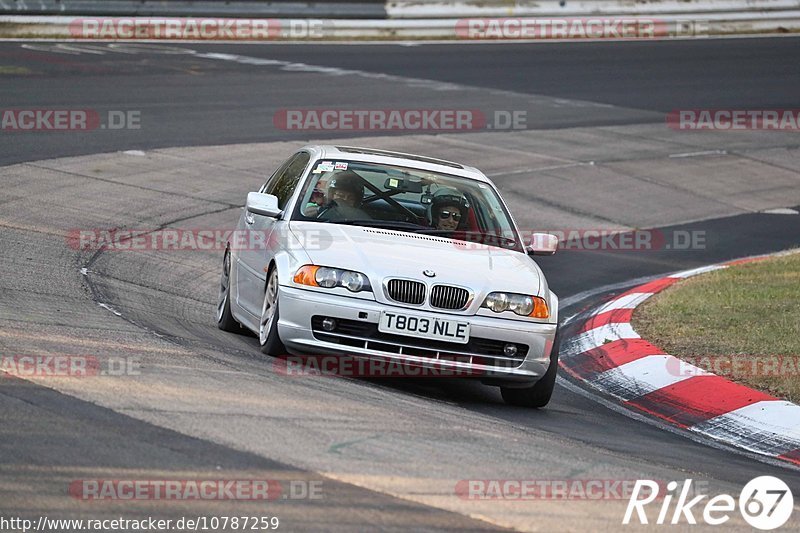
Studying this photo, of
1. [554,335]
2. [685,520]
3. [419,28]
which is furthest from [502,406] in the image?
[419,28]

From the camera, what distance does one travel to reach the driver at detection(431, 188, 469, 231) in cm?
865

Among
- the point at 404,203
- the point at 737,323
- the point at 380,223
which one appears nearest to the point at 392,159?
the point at 404,203

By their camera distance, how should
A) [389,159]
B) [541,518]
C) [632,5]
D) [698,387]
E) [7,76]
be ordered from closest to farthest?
[541,518]
[698,387]
[389,159]
[7,76]
[632,5]

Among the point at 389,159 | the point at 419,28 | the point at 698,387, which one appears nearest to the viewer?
the point at 698,387

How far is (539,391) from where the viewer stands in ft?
25.8

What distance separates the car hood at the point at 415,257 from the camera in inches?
299

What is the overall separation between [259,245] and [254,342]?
0.72 m

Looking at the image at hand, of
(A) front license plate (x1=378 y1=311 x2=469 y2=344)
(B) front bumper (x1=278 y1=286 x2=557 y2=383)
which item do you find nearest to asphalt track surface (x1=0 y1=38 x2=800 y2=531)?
(B) front bumper (x1=278 y1=286 x2=557 y2=383)

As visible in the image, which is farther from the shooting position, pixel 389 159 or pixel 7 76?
pixel 7 76

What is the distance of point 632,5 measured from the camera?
3053cm

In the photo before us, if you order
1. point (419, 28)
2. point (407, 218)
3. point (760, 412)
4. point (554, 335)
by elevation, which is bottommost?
point (760, 412)

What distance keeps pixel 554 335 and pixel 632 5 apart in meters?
24.1

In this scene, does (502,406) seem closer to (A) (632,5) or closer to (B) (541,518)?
(B) (541,518)

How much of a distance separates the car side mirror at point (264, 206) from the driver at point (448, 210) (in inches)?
41.2
